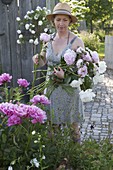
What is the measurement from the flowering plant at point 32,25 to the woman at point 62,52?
7.67 feet

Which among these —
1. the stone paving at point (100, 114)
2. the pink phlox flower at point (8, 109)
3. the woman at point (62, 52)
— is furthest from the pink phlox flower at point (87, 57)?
the stone paving at point (100, 114)

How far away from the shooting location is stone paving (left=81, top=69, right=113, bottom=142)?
4.98 metres

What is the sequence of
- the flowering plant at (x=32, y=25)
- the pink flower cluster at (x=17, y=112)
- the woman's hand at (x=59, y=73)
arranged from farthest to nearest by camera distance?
the flowering plant at (x=32, y=25), the woman's hand at (x=59, y=73), the pink flower cluster at (x=17, y=112)

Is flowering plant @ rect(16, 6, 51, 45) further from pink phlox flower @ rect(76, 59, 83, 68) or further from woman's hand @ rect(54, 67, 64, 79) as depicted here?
pink phlox flower @ rect(76, 59, 83, 68)

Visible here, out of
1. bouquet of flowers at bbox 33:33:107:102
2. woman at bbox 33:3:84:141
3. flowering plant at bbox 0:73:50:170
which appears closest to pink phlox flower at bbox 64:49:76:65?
bouquet of flowers at bbox 33:33:107:102

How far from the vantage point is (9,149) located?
90.3 inches

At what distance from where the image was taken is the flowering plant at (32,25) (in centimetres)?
584

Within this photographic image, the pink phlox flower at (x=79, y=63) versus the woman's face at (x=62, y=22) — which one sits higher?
the woman's face at (x=62, y=22)

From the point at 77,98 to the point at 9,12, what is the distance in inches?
117

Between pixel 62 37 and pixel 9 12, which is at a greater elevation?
pixel 9 12

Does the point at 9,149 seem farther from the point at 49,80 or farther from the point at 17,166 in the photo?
the point at 49,80

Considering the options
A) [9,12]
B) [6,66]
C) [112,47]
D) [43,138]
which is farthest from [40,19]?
[112,47]

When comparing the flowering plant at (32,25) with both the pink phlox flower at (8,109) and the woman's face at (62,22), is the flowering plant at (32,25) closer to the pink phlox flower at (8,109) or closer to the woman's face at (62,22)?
the woman's face at (62,22)

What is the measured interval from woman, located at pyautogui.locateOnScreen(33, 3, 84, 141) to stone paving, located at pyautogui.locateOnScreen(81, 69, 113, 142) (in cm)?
96
